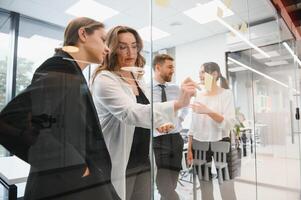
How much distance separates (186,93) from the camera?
4.53 ft

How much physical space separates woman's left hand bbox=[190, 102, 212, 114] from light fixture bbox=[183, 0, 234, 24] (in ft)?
1.82

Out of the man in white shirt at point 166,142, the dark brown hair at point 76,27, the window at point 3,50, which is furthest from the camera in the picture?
the man in white shirt at point 166,142

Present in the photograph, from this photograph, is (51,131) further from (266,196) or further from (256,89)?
(266,196)

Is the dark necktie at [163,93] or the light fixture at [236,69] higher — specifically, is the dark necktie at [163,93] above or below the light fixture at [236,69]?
below

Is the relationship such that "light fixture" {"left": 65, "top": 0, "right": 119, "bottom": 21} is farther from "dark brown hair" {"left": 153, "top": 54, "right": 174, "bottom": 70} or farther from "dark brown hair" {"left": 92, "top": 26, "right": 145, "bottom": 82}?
"dark brown hair" {"left": 153, "top": 54, "right": 174, "bottom": 70}

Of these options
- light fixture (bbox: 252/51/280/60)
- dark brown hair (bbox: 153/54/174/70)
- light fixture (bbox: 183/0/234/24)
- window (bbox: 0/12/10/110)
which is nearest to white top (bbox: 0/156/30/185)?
window (bbox: 0/12/10/110)

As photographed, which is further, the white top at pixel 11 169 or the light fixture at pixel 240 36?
the light fixture at pixel 240 36

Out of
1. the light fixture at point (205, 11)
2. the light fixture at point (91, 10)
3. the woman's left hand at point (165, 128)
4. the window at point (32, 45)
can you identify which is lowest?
the woman's left hand at point (165, 128)

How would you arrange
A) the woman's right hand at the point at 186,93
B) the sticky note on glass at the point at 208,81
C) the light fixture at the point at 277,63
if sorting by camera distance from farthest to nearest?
the light fixture at the point at 277,63 → the sticky note on glass at the point at 208,81 → the woman's right hand at the point at 186,93

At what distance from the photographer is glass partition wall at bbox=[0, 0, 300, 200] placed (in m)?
0.93

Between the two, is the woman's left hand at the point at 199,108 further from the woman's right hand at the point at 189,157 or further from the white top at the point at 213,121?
the woman's right hand at the point at 189,157

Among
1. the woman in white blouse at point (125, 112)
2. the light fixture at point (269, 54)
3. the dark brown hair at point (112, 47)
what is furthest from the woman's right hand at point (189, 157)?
A: the light fixture at point (269, 54)

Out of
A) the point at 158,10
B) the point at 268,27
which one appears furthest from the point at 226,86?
the point at 268,27

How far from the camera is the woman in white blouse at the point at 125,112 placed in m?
0.93
